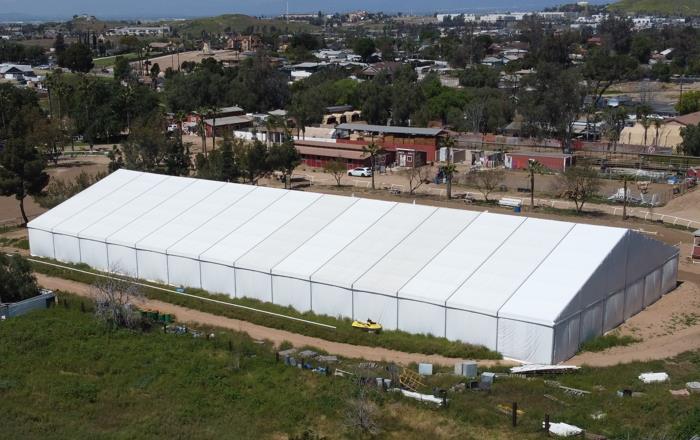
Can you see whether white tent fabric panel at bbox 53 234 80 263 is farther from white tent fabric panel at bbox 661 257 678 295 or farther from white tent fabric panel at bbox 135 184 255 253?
white tent fabric panel at bbox 661 257 678 295

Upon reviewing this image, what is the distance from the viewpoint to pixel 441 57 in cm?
16950

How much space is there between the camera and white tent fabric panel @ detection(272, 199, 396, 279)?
28.9 metres

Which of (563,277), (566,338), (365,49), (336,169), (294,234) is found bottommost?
(566,338)

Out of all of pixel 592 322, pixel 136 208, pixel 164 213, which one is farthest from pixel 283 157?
pixel 592 322

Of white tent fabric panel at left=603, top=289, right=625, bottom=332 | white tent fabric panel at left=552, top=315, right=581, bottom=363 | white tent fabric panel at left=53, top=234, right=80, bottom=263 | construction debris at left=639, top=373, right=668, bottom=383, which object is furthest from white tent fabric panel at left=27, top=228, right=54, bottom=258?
construction debris at left=639, top=373, right=668, bottom=383

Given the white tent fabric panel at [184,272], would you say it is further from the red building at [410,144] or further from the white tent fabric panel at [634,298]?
the red building at [410,144]

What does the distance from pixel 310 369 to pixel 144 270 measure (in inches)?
499

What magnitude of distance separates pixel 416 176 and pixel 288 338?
3219 centimetres

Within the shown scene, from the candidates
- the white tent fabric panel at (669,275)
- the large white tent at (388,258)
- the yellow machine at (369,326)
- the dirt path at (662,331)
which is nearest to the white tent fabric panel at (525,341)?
the large white tent at (388,258)

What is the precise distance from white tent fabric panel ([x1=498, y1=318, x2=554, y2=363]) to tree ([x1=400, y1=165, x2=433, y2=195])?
1032 inches

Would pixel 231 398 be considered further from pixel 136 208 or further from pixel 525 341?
pixel 136 208

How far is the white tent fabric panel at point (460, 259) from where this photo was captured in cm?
2609

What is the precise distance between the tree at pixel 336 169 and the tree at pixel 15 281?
90.9 feet

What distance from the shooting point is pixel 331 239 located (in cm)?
3041
